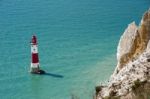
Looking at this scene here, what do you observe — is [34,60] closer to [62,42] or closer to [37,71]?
[37,71]

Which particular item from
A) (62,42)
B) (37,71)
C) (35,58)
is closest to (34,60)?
(35,58)

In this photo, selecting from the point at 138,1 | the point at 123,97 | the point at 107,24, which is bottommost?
the point at 123,97

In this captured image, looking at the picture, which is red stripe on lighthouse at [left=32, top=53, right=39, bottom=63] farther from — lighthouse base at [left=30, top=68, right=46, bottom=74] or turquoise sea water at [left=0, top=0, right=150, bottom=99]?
turquoise sea water at [left=0, top=0, right=150, bottom=99]

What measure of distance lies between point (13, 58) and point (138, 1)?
1831cm

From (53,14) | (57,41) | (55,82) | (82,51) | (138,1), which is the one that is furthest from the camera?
(138,1)

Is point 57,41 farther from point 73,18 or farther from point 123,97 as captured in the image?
point 123,97

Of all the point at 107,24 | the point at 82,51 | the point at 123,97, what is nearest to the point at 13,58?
the point at 82,51

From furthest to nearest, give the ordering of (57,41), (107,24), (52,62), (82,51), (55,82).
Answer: (107,24), (57,41), (82,51), (52,62), (55,82)

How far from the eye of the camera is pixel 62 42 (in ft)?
99.0

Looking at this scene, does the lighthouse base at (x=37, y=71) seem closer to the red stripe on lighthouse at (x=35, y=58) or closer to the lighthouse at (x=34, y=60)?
the lighthouse at (x=34, y=60)

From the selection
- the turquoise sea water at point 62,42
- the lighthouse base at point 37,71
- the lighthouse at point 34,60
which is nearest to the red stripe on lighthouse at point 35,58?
the lighthouse at point 34,60

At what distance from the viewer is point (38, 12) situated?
38.7 m

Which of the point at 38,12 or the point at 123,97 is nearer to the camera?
the point at 123,97

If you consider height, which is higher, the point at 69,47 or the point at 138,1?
the point at 138,1
